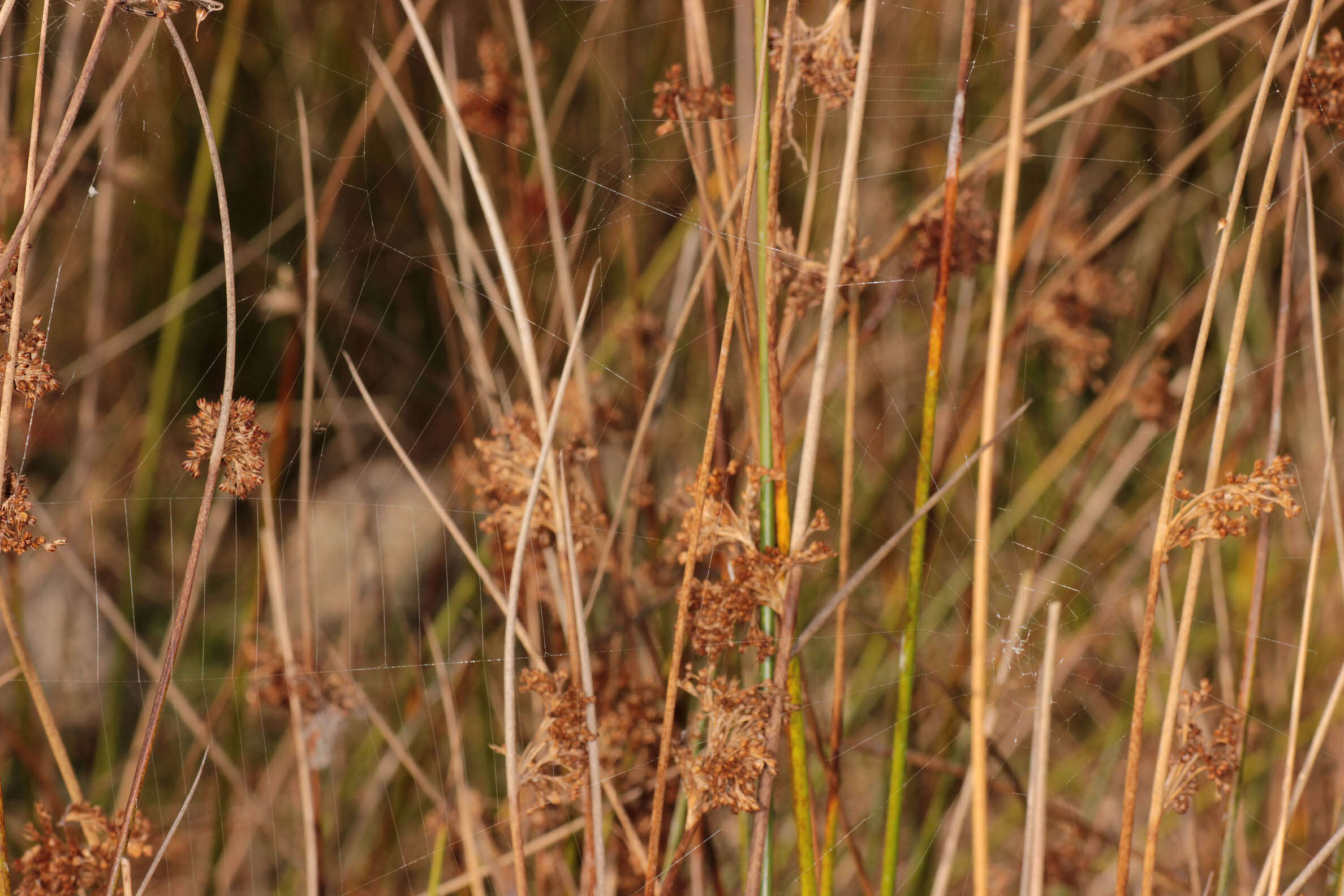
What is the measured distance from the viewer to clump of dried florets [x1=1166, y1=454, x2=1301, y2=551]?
49 centimetres

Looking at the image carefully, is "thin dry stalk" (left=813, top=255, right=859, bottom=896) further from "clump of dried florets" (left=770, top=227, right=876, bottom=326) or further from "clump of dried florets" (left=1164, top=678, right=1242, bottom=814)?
"clump of dried florets" (left=1164, top=678, right=1242, bottom=814)

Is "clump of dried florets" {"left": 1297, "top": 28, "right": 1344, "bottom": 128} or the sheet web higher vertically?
"clump of dried florets" {"left": 1297, "top": 28, "right": 1344, "bottom": 128}

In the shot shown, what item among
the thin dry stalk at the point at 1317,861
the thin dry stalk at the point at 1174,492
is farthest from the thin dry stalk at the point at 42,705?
the thin dry stalk at the point at 1317,861

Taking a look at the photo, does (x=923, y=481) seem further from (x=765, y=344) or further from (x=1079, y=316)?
(x=1079, y=316)

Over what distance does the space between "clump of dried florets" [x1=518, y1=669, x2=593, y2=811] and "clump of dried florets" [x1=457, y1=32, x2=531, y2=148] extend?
50 cm

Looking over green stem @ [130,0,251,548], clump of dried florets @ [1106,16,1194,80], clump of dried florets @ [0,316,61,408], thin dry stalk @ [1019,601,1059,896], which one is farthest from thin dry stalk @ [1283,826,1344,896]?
green stem @ [130,0,251,548]

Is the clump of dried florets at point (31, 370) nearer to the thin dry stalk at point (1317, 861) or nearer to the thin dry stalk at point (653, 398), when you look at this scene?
the thin dry stalk at point (653, 398)

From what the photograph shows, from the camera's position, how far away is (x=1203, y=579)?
1.10m

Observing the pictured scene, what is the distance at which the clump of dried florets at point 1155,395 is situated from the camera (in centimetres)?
93

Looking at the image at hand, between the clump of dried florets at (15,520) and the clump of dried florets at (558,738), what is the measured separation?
0.27m

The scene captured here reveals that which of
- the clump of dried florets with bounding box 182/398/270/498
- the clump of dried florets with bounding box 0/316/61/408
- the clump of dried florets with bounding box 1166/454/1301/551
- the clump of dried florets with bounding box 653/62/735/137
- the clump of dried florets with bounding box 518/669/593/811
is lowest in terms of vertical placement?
the clump of dried florets with bounding box 518/669/593/811

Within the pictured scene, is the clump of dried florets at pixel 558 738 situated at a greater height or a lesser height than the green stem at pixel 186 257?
lesser

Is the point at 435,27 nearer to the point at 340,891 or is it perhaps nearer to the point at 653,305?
the point at 653,305

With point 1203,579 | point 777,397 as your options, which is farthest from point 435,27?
point 1203,579
